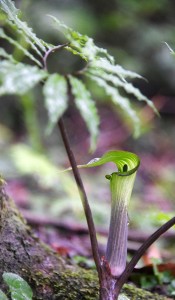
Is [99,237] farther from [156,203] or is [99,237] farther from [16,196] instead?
[156,203]

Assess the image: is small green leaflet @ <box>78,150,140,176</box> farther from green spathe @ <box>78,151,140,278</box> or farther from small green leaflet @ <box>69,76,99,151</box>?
small green leaflet @ <box>69,76,99,151</box>

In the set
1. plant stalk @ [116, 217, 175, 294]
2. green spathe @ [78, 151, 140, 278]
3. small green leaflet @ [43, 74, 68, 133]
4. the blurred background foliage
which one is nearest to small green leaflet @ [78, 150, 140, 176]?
green spathe @ [78, 151, 140, 278]

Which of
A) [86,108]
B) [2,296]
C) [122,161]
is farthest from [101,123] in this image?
[86,108]

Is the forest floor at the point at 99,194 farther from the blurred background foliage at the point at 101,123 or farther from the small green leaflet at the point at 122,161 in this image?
the small green leaflet at the point at 122,161

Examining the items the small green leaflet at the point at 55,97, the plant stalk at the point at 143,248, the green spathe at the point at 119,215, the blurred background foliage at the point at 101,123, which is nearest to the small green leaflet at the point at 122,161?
the green spathe at the point at 119,215

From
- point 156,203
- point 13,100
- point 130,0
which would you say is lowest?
point 156,203

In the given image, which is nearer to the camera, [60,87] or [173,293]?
[60,87]

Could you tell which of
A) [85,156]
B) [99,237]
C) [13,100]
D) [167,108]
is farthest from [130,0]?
[99,237]
